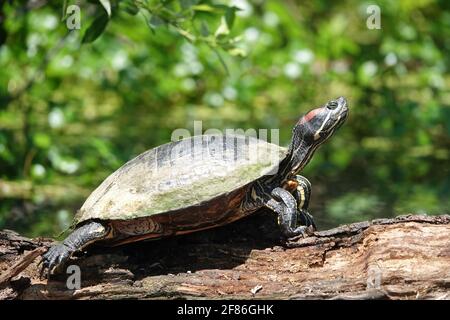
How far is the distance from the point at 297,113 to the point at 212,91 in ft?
2.54

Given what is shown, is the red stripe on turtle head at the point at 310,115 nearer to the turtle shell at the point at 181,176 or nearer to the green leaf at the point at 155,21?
the turtle shell at the point at 181,176

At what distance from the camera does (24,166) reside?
4.96 metres

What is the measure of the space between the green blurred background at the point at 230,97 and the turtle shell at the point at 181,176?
57.4 inches

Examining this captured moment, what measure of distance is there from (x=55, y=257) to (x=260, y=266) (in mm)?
660

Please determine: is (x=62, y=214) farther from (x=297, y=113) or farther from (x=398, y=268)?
(x=297, y=113)

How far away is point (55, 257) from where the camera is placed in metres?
2.61

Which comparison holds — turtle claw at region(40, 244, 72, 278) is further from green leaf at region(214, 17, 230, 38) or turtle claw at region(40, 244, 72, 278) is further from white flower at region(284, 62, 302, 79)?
white flower at region(284, 62, 302, 79)

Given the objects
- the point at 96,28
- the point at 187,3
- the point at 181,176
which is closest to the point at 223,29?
the point at 187,3

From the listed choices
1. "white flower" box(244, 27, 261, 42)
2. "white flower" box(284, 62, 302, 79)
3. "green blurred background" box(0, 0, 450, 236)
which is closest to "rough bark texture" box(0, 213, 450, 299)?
"green blurred background" box(0, 0, 450, 236)

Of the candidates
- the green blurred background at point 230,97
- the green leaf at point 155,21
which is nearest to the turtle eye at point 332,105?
the green leaf at point 155,21

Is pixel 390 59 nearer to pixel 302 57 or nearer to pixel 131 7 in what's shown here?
pixel 302 57

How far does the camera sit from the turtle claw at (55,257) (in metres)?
2.61

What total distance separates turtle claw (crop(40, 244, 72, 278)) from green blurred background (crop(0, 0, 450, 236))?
5.16ft
